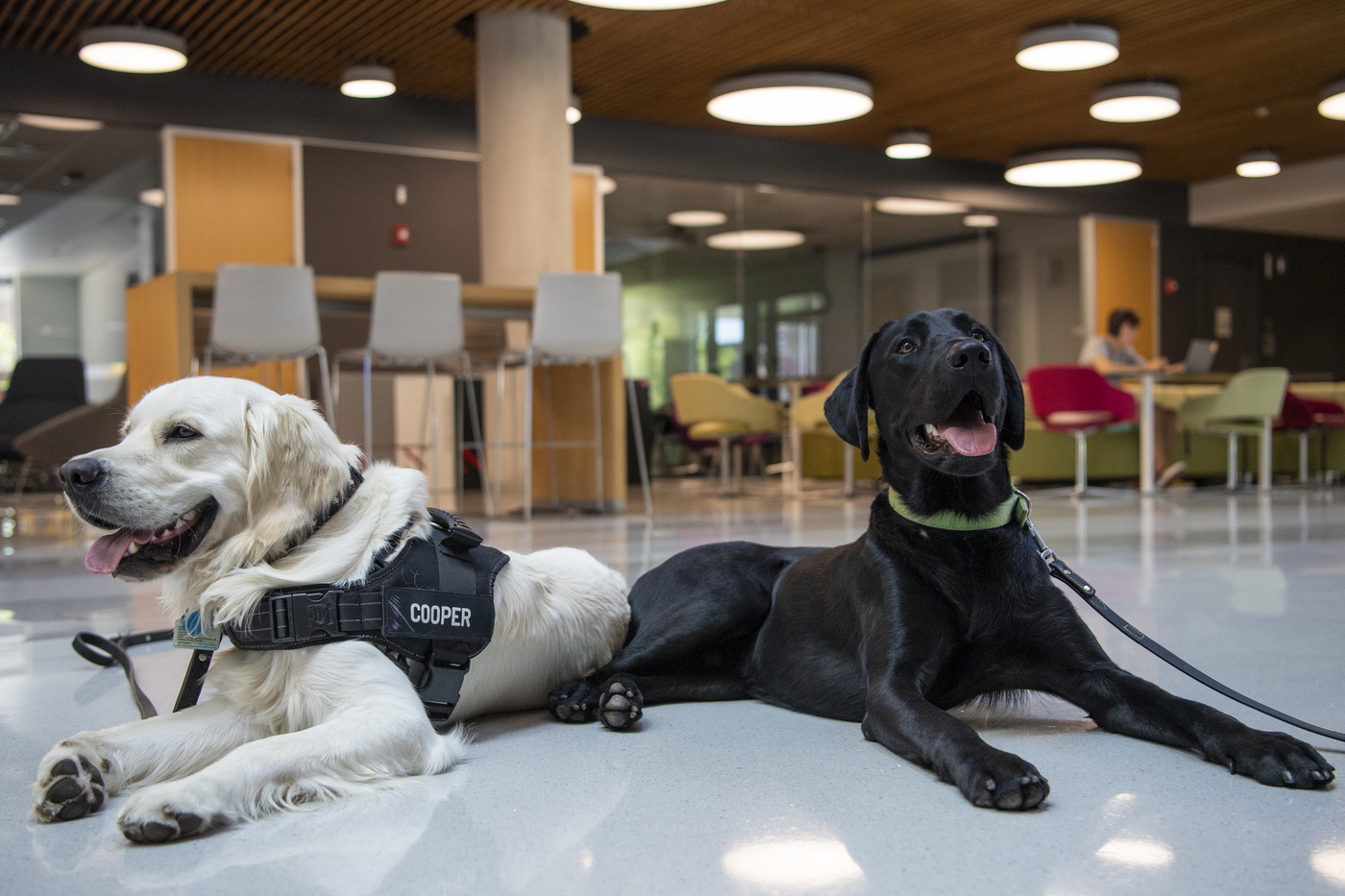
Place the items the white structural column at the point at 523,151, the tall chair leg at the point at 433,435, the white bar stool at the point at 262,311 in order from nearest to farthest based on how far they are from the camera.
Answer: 1. the white bar stool at the point at 262,311
2. the tall chair leg at the point at 433,435
3. the white structural column at the point at 523,151

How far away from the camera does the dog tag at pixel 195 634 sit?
1549mm

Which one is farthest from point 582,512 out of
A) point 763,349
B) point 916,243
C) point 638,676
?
point 916,243

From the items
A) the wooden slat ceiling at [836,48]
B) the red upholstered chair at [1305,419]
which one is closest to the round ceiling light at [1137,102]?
the wooden slat ceiling at [836,48]

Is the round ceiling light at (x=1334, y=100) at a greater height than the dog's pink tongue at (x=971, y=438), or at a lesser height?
greater

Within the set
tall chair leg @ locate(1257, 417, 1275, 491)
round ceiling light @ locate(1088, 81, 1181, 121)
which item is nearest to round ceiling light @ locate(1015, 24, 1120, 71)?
round ceiling light @ locate(1088, 81, 1181, 121)

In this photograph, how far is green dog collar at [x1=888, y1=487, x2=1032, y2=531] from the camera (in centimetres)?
172

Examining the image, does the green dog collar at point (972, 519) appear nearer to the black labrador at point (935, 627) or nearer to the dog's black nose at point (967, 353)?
the black labrador at point (935, 627)

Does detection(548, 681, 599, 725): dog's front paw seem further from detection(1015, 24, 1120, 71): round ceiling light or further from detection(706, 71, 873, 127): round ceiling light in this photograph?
detection(706, 71, 873, 127): round ceiling light

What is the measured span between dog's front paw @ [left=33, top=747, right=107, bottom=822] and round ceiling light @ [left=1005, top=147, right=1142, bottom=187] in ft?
37.6

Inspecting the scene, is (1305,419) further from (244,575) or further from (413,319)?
(244,575)

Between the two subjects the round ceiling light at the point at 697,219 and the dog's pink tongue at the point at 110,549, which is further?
the round ceiling light at the point at 697,219

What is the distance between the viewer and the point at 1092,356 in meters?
10.0

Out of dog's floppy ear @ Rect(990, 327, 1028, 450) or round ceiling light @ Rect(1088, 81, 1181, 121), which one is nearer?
dog's floppy ear @ Rect(990, 327, 1028, 450)

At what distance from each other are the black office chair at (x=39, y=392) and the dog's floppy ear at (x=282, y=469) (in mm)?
7395
